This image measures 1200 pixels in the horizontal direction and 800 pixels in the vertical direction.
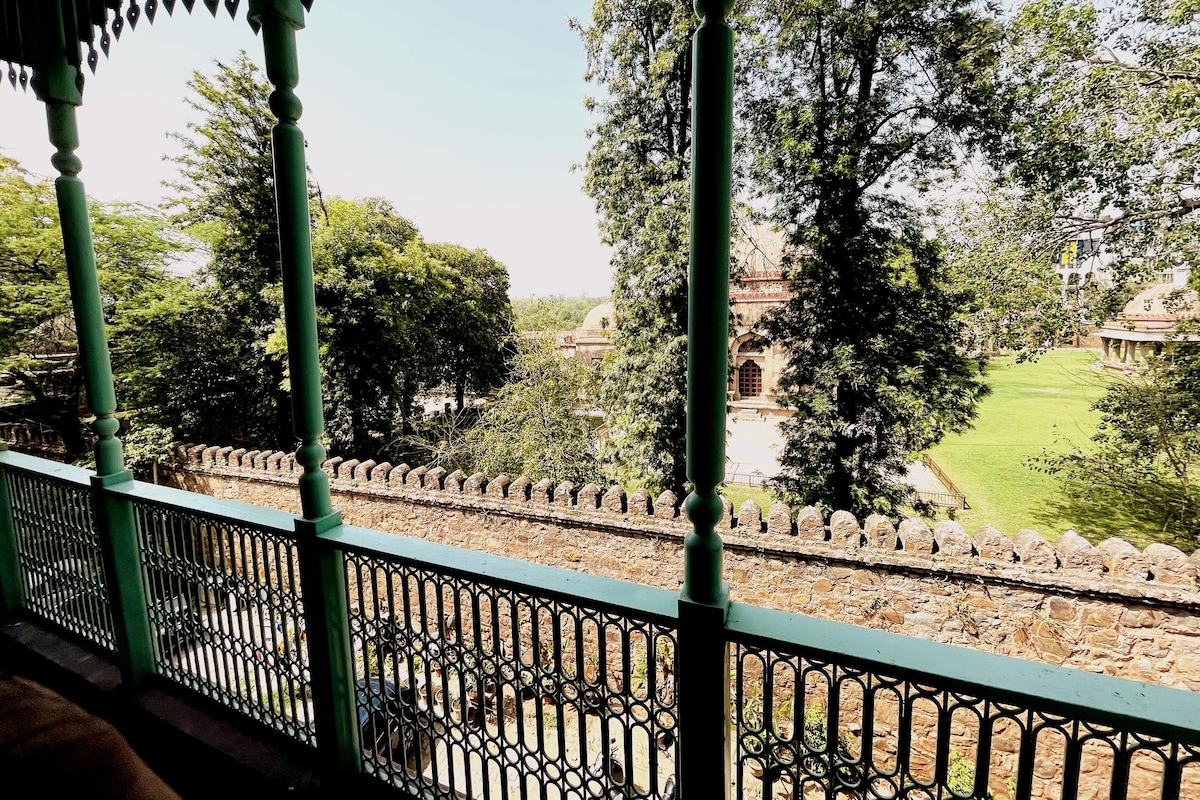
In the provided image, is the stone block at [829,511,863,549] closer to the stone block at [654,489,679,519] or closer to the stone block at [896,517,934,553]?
the stone block at [896,517,934,553]

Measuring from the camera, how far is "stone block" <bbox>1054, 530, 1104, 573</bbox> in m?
4.36

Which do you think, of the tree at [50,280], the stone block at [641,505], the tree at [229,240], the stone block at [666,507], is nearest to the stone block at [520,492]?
the stone block at [641,505]

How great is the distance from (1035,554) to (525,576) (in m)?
5.16

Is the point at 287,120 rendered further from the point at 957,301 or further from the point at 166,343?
the point at 166,343

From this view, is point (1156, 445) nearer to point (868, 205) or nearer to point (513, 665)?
point (868, 205)

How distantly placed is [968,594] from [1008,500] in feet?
29.5

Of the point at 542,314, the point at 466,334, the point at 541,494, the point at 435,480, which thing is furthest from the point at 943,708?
the point at 466,334

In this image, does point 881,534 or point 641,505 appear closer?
point 881,534

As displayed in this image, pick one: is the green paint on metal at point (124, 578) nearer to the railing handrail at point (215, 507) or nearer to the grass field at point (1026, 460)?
the railing handrail at point (215, 507)

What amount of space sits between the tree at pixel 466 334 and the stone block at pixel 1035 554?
492 inches

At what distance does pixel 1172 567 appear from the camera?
13.6 ft

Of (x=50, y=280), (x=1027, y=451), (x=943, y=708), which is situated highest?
(x=50, y=280)

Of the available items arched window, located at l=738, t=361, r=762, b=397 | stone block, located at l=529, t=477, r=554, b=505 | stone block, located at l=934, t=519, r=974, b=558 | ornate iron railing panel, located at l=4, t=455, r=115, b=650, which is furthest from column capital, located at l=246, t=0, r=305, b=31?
arched window, located at l=738, t=361, r=762, b=397

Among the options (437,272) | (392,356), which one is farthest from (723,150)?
(437,272)
